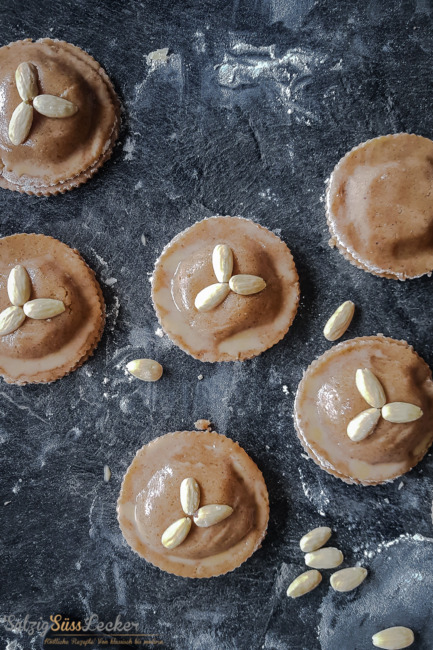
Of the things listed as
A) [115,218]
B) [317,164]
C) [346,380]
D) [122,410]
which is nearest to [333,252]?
[317,164]

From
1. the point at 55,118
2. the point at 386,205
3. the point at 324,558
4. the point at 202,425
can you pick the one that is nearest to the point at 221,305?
the point at 202,425

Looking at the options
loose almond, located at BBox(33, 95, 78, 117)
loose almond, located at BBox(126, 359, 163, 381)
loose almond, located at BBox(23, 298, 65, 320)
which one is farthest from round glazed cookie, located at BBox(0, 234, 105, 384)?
loose almond, located at BBox(33, 95, 78, 117)

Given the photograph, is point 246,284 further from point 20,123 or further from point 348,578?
point 348,578

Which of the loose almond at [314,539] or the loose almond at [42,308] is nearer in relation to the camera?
the loose almond at [42,308]

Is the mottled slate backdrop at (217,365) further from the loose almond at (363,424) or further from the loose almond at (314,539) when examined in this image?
the loose almond at (363,424)

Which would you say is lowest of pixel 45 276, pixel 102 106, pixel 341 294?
pixel 341 294

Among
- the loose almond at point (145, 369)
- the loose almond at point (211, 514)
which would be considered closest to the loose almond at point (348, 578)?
the loose almond at point (211, 514)

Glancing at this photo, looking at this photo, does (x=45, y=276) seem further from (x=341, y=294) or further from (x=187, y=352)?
(x=341, y=294)
